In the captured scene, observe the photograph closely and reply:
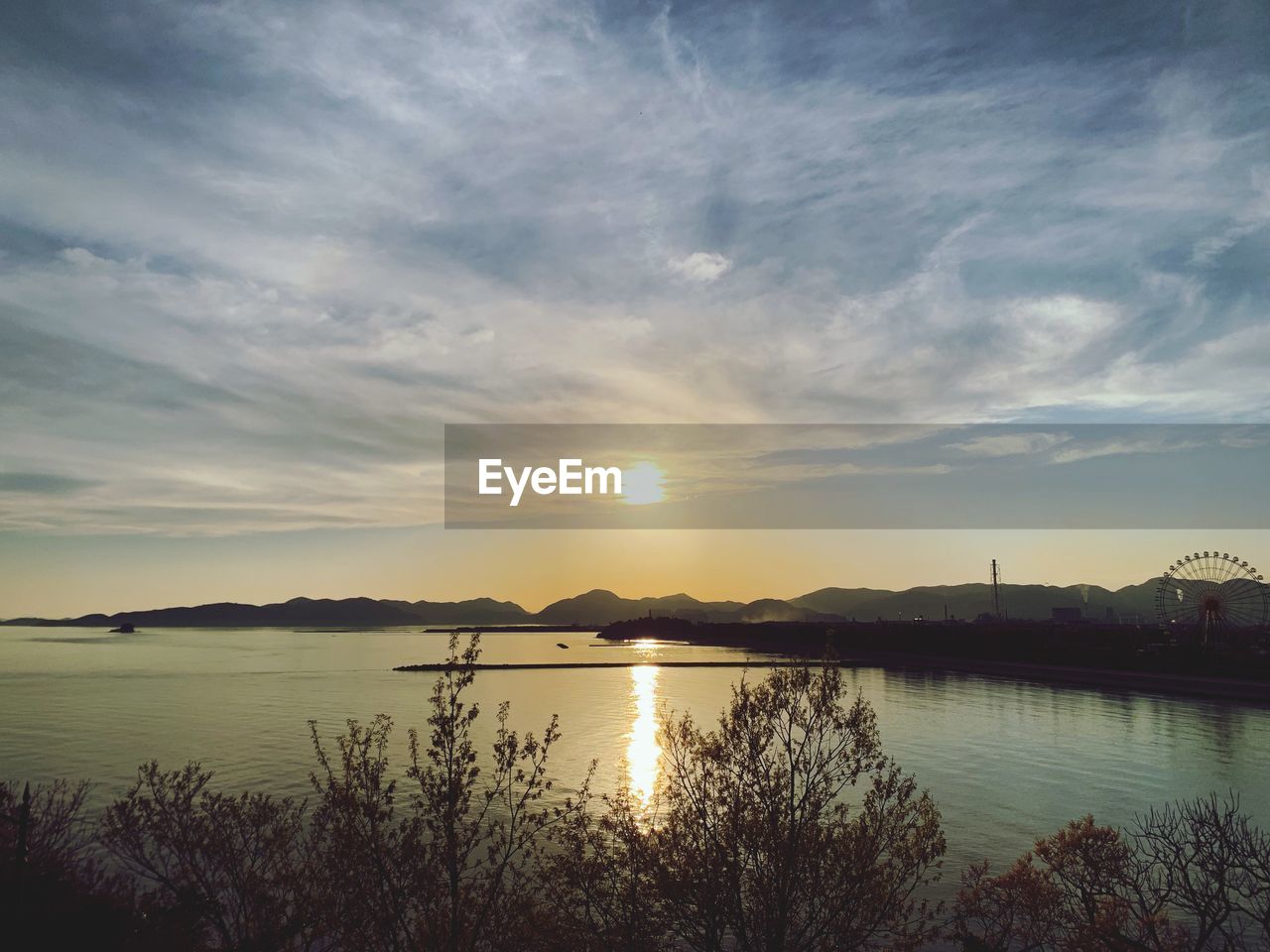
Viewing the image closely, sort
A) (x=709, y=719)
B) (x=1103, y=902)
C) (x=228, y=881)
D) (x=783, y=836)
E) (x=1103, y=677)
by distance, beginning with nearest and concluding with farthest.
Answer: (x=783, y=836) < (x=1103, y=902) < (x=228, y=881) < (x=709, y=719) < (x=1103, y=677)

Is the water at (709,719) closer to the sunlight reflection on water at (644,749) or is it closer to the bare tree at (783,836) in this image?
the sunlight reflection on water at (644,749)

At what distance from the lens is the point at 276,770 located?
68.8m

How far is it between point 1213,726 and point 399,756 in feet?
290

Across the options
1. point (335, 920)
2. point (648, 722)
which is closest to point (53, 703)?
point (648, 722)

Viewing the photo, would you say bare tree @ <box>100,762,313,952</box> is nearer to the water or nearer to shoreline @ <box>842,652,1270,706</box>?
the water

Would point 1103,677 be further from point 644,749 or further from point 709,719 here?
point 644,749

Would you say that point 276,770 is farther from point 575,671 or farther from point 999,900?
point 575,671

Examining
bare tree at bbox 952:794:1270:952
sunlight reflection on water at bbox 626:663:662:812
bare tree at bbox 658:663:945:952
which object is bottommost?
sunlight reflection on water at bbox 626:663:662:812

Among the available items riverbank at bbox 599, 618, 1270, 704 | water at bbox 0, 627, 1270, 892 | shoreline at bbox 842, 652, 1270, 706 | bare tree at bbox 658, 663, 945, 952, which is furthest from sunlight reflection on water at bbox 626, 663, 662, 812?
shoreline at bbox 842, 652, 1270, 706

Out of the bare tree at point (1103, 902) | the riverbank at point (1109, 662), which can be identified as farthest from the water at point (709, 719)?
the bare tree at point (1103, 902)

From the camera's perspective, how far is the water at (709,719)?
61.2 m

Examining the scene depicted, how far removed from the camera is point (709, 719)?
335 ft

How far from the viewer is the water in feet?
201

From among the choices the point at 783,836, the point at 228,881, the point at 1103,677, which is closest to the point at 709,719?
the point at 228,881
